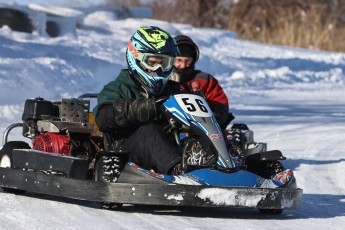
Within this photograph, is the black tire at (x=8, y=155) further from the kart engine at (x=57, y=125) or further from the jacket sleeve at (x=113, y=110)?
the jacket sleeve at (x=113, y=110)

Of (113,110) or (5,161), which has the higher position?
(113,110)

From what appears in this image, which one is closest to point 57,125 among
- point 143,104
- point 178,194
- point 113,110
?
point 113,110

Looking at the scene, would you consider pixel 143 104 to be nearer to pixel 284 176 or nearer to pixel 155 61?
pixel 155 61

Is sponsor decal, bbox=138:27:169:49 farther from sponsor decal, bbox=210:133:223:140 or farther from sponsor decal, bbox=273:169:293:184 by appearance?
sponsor decal, bbox=273:169:293:184

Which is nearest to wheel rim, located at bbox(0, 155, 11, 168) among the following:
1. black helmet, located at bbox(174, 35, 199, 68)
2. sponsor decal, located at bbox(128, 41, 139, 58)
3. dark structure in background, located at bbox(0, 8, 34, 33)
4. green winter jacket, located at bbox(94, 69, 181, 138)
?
green winter jacket, located at bbox(94, 69, 181, 138)

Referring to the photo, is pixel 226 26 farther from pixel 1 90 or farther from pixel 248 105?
pixel 1 90

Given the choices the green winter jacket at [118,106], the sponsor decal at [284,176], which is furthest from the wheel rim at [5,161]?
the sponsor decal at [284,176]

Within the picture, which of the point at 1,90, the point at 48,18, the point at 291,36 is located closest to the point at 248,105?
the point at 1,90

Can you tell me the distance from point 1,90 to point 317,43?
57.5ft

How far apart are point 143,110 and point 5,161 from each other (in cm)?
120

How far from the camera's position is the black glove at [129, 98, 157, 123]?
6.29 meters

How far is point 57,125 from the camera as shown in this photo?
6.99m

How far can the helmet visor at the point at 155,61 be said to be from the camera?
6.79m

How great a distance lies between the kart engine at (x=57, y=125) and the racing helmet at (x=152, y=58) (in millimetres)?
514
